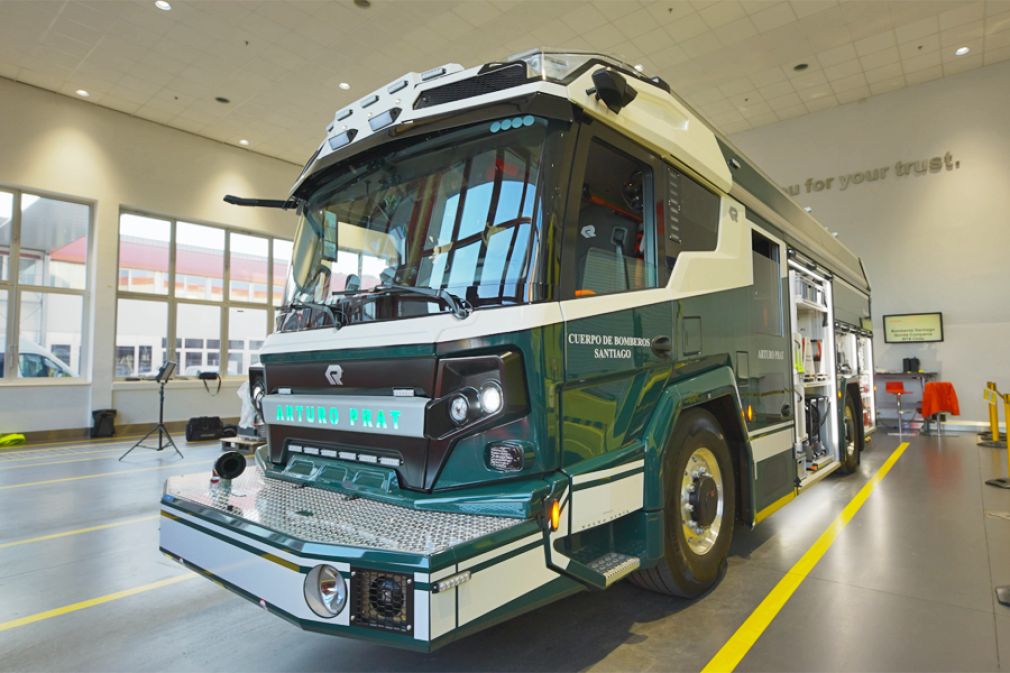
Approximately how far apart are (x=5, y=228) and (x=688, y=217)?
42.0 feet

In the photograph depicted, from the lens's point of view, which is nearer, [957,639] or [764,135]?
[957,639]

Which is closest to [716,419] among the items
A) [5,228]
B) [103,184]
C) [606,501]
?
[606,501]

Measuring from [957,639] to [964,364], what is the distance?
11.8m

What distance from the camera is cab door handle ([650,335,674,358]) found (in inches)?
98.8

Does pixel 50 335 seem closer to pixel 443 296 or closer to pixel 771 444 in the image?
pixel 443 296

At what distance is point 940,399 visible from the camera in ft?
34.8

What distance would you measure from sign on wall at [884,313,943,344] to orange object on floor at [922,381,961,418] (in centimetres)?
164

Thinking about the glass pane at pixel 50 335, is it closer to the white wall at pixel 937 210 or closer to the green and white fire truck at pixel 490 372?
the green and white fire truck at pixel 490 372

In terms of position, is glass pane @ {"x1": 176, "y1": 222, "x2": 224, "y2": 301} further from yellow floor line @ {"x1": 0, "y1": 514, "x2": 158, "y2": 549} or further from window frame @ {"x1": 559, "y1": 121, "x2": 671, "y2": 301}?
window frame @ {"x1": 559, "y1": 121, "x2": 671, "y2": 301}

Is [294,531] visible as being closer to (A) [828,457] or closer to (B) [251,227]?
(A) [828,457]

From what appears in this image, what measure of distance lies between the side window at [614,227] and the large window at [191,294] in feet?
37.7

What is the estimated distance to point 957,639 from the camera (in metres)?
2.49

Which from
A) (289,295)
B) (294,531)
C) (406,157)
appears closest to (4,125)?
(289,295)

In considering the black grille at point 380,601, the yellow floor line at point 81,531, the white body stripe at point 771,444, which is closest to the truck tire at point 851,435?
the white body stripe at point 771,444
